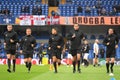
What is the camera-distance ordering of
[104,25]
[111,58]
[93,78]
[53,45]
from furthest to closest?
[104,25]
[53,45]
[111,58]
[93,78]

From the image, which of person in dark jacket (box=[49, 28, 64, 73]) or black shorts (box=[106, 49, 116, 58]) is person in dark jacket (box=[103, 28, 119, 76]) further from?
person in dark jacket (box=[49, 28, 64, 73])

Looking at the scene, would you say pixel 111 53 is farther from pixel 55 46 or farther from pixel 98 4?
pixel 98 4

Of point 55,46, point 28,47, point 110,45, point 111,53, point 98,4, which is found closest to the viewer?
point 111,53

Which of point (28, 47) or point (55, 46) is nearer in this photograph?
point (55, 46)

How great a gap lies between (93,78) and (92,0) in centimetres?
2684

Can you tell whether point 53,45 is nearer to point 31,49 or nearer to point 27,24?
point 31,49

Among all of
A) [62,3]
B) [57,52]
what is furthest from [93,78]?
[62,3]

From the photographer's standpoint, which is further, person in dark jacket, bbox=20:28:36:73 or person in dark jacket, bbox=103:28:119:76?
person in dark jacket, bbox=20:28:36:73

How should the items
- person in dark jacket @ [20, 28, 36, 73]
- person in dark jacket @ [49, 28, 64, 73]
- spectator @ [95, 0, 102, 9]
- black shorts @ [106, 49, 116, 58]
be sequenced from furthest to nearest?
spectator @ [95, 0, 102, 9] < person in dark jacket @ [20, 28, 36, 73] < person in dark jacket @ [49, 28, 64, 73] < black shorts @ [106, 49, 116, 58]

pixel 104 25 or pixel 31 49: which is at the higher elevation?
pixel 31 49

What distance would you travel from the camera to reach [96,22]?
37500 mm

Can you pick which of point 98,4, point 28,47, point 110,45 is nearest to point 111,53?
point 110,45

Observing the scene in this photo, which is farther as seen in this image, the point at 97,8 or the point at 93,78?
the point at 97,8

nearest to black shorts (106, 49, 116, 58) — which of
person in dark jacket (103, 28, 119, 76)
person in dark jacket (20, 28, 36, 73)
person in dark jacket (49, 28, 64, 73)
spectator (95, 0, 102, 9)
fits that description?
person in dark jacket (103, 28, 119, 76)
